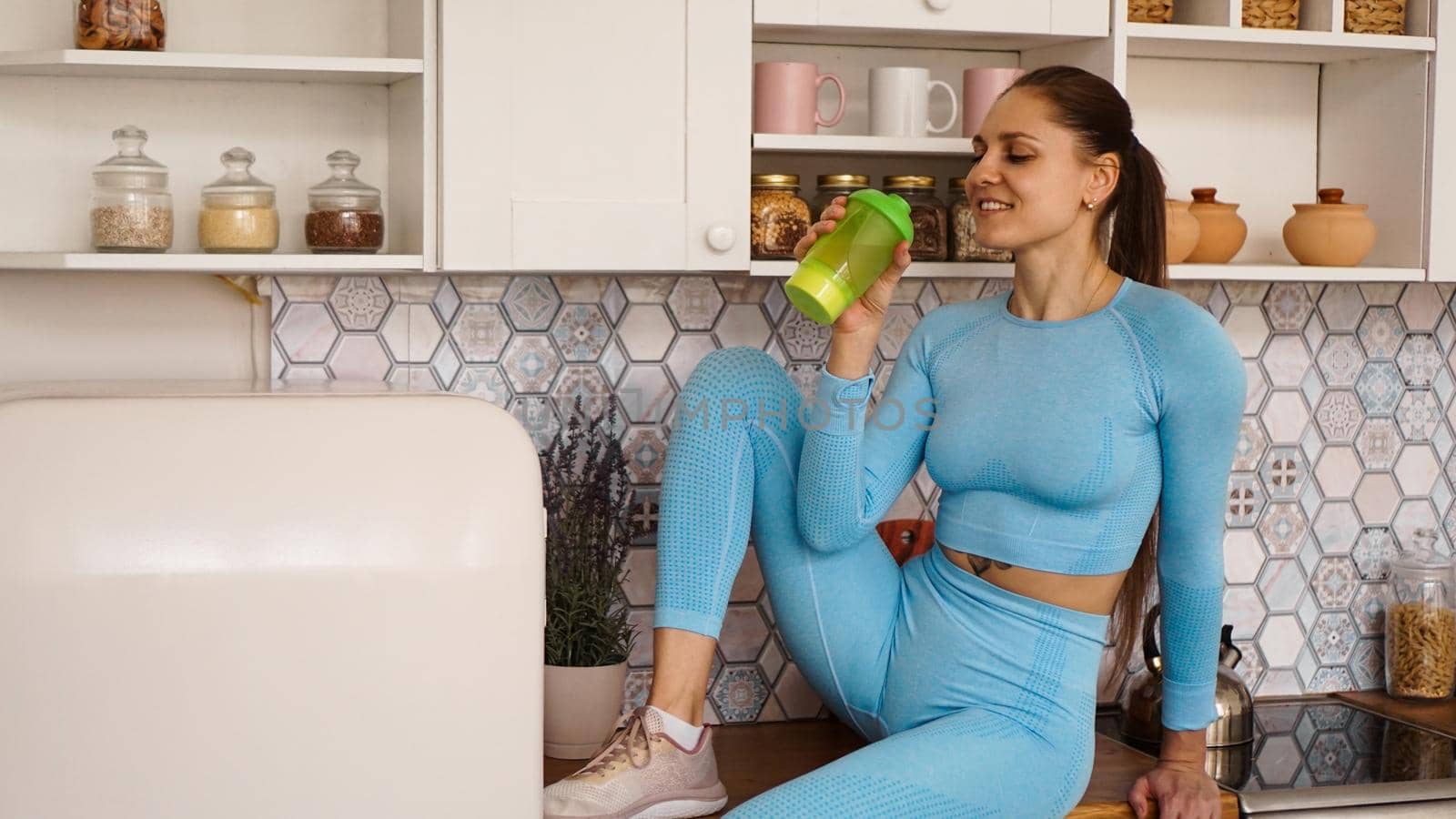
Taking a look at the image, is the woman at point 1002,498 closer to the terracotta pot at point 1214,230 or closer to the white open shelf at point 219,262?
the terracotta pot at point 1214,230

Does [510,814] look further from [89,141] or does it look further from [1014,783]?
[89,141]

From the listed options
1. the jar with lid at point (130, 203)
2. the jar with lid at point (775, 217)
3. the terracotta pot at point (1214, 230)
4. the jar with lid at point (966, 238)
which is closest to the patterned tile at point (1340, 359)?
the terracotta pot at point (1214, 230)

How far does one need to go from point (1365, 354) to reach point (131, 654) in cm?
201

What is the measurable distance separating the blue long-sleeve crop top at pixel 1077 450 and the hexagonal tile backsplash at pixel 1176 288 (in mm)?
418

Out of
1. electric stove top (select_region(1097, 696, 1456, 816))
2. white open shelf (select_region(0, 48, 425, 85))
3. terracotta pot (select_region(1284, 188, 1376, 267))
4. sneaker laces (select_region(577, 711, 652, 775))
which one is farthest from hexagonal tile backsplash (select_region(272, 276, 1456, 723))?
sneaker laces (select_region(577, 711, 652, 775))

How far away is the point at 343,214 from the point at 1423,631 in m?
1.81

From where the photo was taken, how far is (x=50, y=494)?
130 cm

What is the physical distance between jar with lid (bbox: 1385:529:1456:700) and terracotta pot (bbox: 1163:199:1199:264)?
77 cm

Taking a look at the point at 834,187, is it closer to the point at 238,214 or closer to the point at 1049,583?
the point at 1049,583

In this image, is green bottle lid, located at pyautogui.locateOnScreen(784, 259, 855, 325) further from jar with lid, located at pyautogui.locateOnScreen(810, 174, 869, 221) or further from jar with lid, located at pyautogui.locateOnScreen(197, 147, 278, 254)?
jar with lid, located at pyautogui.locateOnScreen(197, 147, 278, 254)

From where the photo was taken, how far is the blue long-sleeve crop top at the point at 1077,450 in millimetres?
1796

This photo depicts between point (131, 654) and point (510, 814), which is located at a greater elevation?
point (131, 654)

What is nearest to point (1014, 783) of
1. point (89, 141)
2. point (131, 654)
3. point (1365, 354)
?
point (131, 654)

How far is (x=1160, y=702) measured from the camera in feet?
7.18
